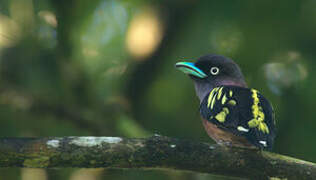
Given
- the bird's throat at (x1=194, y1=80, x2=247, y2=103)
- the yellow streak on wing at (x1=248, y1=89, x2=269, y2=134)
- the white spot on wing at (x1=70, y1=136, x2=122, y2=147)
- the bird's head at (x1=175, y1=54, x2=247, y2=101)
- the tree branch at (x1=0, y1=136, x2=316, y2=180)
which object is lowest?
the tree branch at (x1=0, y1=136, x2=316, y2=180)

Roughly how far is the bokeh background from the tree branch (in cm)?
280

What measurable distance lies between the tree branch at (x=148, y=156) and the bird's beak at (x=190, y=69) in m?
1.76

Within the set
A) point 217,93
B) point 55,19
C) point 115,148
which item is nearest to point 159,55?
point 55,19

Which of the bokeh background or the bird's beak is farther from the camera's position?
the bokeh background

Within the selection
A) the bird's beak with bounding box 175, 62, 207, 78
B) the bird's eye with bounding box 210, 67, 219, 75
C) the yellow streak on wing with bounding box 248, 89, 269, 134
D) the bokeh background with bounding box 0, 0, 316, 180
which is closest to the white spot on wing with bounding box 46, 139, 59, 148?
the yellow streak on wing with bounding box 248, 89, 269, 134

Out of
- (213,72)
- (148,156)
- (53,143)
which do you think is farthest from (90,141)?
(213,72)

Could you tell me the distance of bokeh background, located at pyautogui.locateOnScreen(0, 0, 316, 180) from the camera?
668cm

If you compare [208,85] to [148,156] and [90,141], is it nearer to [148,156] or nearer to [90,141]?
[148,156]

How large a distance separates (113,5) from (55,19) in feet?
2.80

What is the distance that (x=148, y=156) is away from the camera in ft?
11.2

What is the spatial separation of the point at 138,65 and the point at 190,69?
214 centimetres

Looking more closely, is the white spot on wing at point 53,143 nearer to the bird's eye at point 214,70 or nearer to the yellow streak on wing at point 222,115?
the yellow streak on wing at point 222,115

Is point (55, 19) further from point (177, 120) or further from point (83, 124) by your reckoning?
point (177, 120)

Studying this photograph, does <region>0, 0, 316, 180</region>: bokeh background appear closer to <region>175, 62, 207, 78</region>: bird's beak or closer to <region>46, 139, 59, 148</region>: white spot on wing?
<region>175, 62, 207, 78</region>: bird's beak
